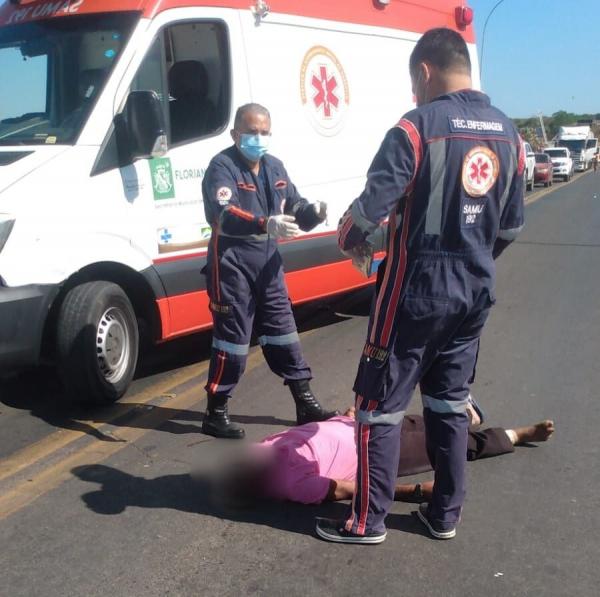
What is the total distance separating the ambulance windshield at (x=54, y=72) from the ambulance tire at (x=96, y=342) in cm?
94

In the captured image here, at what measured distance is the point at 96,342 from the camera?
4.65 metres

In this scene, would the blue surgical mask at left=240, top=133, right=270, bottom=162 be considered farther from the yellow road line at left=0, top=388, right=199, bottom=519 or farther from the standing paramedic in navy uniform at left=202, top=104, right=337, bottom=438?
the yellow road line at left=0, top=388, right=199, bottom=519

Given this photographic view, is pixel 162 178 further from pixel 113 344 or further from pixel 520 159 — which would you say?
pixel 520 159

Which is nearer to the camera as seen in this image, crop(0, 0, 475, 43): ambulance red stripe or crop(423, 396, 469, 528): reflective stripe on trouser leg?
crop(423, 396, 469, 528): reflective stripe on trouser leg

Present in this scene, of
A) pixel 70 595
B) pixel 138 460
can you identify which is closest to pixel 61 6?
pixel 138 460

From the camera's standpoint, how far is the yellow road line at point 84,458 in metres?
3.71

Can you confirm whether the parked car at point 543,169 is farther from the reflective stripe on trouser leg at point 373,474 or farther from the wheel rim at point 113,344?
the reflective stripe on trouser leg at point 373,474

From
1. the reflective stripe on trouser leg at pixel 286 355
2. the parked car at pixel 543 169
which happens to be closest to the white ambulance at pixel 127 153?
the reflective stripe on trouser leg at pixel 286 355

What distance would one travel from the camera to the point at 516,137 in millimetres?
3068

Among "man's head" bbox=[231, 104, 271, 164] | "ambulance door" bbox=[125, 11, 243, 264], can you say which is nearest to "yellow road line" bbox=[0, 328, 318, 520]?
"ambulance door" bbox=[125, 11, 243, 264]

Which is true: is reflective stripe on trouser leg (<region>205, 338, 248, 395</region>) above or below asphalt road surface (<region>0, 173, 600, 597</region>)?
above

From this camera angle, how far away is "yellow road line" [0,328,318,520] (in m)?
3.71

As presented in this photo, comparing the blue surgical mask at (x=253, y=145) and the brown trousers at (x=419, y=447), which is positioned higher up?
the blue surgical mask at (x=253, y=145)

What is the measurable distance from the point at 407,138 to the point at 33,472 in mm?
2544
